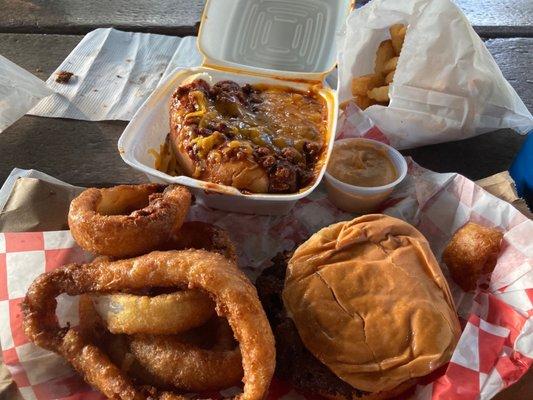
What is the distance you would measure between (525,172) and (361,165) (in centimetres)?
61

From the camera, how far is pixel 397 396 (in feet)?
4.87

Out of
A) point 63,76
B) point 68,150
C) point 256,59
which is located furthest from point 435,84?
point 63,76

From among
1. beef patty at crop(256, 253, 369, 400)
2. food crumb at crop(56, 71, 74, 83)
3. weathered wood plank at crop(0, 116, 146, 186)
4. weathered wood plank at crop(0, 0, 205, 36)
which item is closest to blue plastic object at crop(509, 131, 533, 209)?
beef patty at crop(256, 253, 369, 400)

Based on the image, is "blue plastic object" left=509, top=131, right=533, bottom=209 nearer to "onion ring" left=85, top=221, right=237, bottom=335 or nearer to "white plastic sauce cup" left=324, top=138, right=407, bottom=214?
"white plastic sauce cup" left=324, top=138, right=407, bottom=214

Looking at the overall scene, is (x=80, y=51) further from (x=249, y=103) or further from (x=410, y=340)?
(x=410, y=340)

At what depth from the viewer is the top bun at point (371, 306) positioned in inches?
55.1

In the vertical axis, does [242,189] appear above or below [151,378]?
above

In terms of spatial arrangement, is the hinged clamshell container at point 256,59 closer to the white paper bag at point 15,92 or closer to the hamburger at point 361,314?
the hamburger at point 361,314

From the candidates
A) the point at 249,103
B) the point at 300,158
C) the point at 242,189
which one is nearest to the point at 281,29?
the point at 249,103

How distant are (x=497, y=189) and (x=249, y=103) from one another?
1.00m

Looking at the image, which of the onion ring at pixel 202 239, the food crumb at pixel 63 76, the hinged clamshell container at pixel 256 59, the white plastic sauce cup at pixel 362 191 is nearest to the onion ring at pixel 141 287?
the onion ring at pixel 202 239

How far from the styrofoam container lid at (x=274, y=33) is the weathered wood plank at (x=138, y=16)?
585 mm

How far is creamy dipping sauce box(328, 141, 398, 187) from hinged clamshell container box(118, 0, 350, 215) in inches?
5.2

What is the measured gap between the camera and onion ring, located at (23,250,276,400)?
1297mm
